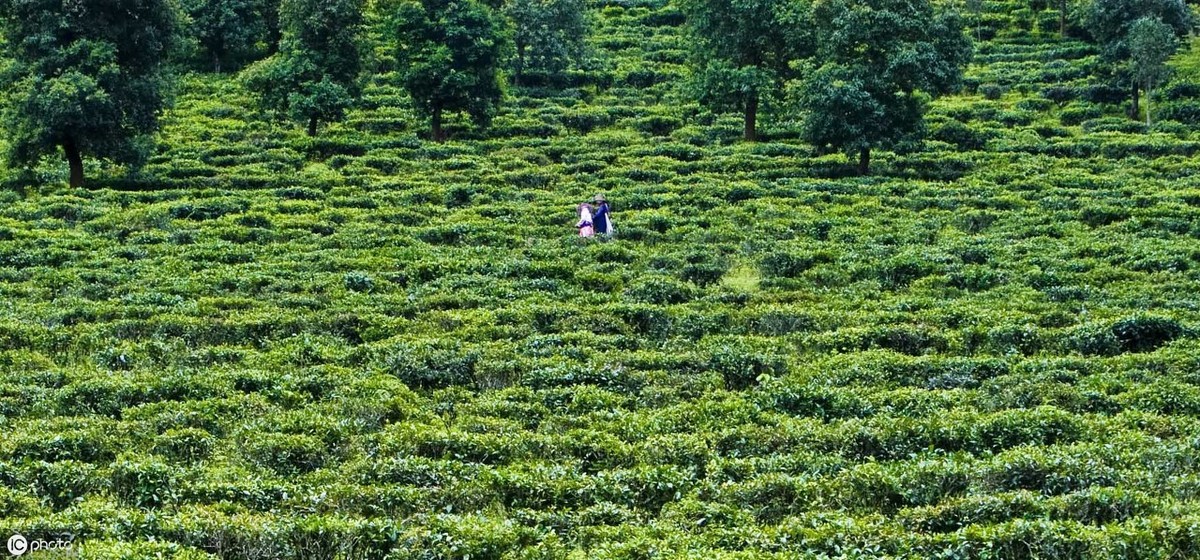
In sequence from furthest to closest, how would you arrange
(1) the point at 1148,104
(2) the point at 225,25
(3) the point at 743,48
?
1. (2) the point at 225,25
2. (1) the point at 1148,104
3. (3) the point at 743,48

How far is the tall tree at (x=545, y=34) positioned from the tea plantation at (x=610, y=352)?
13.3 metres

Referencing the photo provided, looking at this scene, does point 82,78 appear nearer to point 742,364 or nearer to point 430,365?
point 430,365

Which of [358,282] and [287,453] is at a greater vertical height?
[358,282]

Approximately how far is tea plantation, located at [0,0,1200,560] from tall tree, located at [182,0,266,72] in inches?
624

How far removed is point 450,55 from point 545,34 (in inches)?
539

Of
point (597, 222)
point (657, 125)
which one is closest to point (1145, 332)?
point (597, 222)

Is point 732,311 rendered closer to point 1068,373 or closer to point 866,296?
point 866,296

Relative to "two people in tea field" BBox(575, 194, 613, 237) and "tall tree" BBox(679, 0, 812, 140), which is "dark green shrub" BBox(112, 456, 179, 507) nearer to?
"two people in tea field" BBox(575, 194, 613, 237)

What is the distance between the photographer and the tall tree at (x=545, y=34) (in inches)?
2354

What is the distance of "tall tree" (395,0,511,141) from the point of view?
157ft

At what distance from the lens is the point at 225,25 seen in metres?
61.5

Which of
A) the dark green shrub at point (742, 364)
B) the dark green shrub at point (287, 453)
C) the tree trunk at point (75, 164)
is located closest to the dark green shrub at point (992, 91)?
the dark green shrub at point (742, 364)

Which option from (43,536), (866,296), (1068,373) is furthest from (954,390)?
(43,536)

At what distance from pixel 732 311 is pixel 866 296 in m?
3.49
